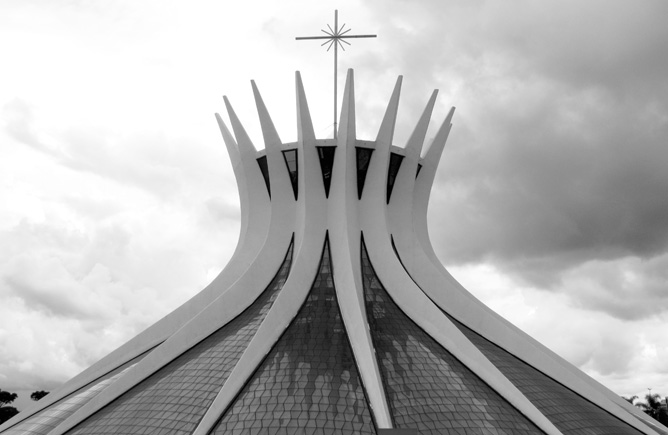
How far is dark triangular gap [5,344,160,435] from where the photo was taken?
18656mm

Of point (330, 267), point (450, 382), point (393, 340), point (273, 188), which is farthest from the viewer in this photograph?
point (273, 188)

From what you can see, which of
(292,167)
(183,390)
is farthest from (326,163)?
(183,390)

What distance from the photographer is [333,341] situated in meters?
18.2

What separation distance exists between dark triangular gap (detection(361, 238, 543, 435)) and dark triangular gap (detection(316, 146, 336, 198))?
19.6 feet

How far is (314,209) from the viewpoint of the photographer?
22750 mm

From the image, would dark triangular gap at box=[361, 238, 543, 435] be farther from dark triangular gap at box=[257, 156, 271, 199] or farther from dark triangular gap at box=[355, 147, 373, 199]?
dark triangular gap at box=[257, 156, 271, 199]

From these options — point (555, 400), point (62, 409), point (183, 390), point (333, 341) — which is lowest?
point (62, 409)

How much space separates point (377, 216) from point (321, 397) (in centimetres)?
923

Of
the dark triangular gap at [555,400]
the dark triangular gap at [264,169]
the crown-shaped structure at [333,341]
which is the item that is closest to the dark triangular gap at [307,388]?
the crown-shaped structure at [333,341]

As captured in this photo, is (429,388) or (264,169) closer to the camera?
(429,388)

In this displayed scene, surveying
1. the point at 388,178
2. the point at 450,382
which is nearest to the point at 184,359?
the point at 450,382

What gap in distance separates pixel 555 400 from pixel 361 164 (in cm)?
1210

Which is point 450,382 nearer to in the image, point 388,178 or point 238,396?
point 238,396

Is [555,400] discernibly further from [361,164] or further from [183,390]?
[183,390]
